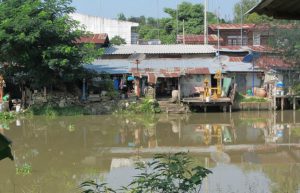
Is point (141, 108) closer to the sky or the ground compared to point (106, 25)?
closer to the ground

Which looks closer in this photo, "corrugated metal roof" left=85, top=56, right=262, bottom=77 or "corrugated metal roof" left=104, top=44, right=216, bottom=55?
"corrugated metal roof" left=85, top=56, right=262, bottom=77

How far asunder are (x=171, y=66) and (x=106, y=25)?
11.9 m

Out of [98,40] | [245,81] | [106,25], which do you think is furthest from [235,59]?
[106,25]

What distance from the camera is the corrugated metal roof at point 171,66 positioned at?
23.0 m

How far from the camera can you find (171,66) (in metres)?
24.0

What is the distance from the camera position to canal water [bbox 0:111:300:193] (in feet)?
30.2

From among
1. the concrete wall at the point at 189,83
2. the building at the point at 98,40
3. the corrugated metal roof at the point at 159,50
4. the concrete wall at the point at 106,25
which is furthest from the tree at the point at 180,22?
the concrete wall at the point at 189,83

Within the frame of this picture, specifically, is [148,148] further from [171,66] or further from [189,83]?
[171,66]

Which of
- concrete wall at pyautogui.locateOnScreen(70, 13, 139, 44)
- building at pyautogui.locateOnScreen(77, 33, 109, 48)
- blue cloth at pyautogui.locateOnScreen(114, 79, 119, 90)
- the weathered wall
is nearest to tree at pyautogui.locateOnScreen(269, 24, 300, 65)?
the weathered wall

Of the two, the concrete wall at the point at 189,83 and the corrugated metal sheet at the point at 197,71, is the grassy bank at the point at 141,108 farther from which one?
the corrugated metal sheet at the point at 197,71

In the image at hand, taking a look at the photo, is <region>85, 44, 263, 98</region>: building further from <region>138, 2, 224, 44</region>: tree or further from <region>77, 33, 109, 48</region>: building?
<region>138, 2, 224, 44</region>: tree

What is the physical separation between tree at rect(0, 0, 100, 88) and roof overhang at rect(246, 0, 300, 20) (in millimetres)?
16003

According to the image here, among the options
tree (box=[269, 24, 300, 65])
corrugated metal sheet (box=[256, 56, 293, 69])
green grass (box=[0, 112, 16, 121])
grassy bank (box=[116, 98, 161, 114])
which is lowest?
green grass (box=[0, 112, 16, 121])

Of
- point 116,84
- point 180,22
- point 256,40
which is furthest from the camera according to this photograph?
point 180,22
